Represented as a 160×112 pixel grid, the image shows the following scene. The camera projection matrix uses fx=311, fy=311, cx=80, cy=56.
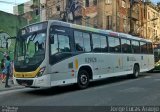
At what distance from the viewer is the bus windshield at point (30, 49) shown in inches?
512

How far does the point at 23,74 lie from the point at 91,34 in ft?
14.8

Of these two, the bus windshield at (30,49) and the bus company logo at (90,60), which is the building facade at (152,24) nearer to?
the bus company logo at (90,60)

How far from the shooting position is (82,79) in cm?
1500

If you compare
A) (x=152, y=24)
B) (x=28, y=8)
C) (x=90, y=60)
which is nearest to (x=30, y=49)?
Answer: (x=90, y=60)

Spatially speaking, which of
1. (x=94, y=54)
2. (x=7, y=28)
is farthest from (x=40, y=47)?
(x=7, y=28)

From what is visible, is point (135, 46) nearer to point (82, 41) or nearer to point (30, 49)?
point (82, 41)

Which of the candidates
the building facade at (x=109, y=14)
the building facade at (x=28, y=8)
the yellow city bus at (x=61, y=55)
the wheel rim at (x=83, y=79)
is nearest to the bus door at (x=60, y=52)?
the yellow city bus at (x=61, y=55)

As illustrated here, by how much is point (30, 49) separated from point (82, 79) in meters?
3.14

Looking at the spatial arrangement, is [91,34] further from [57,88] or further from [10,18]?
[10,18]

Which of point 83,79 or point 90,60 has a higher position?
point 90,60

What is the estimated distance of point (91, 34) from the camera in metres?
16.1

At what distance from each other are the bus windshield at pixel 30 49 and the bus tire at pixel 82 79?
2.63 metres

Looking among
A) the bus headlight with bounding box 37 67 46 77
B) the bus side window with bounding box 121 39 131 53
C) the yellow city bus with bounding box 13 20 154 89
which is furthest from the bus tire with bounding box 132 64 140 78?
the bus headlight with bounding box 37 67 46 77

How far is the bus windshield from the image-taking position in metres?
13.0
